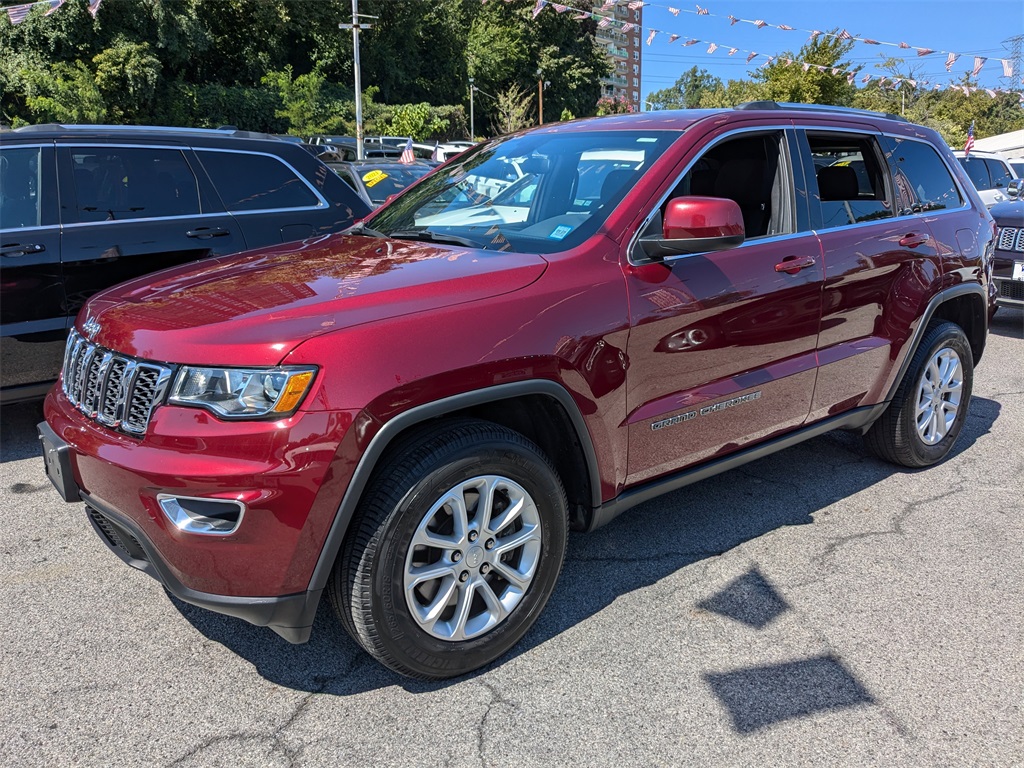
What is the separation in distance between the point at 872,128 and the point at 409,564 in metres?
3.33

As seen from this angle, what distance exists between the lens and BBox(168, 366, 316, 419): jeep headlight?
221cm

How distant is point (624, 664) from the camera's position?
9.09ft

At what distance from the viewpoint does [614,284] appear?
9.37 feet

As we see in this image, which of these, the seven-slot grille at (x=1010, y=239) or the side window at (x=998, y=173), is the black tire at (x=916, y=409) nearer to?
the seven-slot grille at (x=1010, y=239)

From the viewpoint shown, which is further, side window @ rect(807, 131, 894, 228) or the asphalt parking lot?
side window @ rect(807, 131, 894, 228)

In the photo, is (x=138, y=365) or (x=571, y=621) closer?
(x=138, y=365)

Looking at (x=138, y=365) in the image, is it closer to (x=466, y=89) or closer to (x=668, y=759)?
(x=668, y=759)

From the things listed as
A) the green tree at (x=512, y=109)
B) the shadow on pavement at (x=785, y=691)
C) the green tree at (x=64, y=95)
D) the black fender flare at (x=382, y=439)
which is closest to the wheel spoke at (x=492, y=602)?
the black fender flare at (x=382, y=439)

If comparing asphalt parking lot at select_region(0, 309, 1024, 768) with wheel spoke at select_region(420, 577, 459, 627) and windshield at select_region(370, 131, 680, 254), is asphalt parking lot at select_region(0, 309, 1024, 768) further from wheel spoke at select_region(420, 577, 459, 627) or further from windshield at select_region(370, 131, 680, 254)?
windshield at select_region(370, 131, 680, 254)

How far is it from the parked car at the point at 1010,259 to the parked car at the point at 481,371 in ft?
16.0

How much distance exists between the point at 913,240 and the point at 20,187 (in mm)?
4955

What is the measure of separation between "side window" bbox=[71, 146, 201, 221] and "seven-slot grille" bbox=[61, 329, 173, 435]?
2.46m

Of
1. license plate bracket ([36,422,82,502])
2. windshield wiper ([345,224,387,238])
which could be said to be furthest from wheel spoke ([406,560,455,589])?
windshield wiper ([345,224,387,238])

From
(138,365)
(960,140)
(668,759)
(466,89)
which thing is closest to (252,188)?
(138,365)
